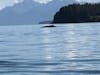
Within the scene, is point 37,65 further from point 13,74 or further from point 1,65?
Answer: point 13,74

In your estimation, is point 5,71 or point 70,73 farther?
point 5,71

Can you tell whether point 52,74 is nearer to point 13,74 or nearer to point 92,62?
point 13,74

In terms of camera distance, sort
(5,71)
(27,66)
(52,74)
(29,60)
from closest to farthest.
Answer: (52,74) < (5,71) < (27,66) < (29,60)

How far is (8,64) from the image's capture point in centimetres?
4288

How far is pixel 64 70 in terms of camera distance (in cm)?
3694

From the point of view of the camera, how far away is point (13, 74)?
116 ft

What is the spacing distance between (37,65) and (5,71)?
474 cm

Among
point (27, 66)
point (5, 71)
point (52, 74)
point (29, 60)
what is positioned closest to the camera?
point (52, 74)

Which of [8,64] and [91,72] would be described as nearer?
[91,72]

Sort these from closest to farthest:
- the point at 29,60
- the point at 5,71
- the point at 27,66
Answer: the point at 5,71
the point at 27,66
the point at 29,60

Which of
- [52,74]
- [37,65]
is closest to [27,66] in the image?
[37,65]

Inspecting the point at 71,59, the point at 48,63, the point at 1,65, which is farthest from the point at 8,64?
the point at 71,59

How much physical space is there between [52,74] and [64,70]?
2.26 meters

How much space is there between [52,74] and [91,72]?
3.05 m
